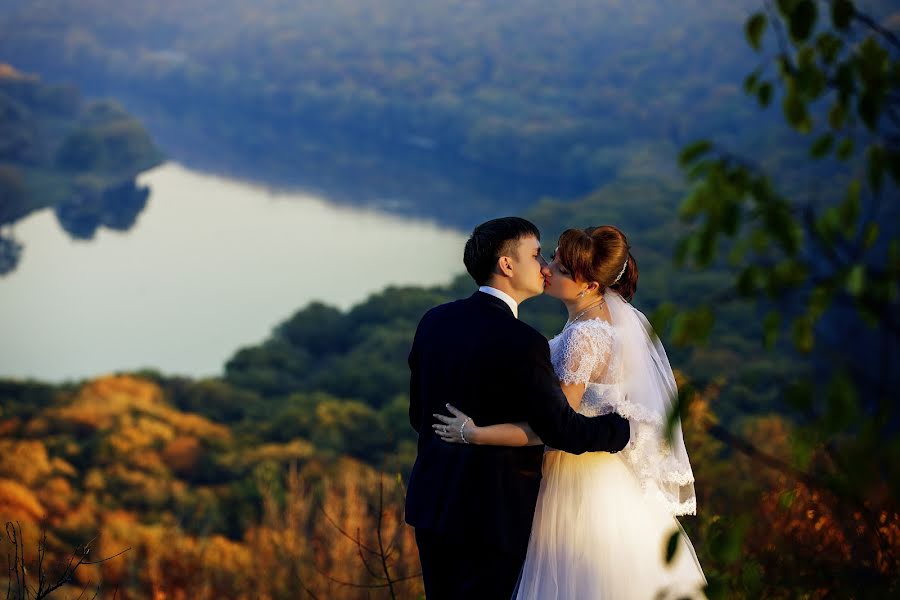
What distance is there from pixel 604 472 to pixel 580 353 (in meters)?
0.37

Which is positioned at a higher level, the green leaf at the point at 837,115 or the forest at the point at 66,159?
the forest at the point at 66,159

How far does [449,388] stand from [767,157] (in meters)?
28.9

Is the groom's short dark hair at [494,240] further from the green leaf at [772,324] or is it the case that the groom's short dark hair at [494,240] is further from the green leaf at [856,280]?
the green leaf at [856,280]

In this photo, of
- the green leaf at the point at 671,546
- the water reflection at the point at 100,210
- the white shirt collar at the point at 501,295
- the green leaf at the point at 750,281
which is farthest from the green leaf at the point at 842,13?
the water reflection at the point at 100,210

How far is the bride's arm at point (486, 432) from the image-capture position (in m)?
2.66

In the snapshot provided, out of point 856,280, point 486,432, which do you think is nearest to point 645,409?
point 486,432

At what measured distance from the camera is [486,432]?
2.66 metres

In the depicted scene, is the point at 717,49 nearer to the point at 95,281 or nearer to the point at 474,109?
the point at 474,109

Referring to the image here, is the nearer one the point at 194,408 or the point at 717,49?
the point at 194,408

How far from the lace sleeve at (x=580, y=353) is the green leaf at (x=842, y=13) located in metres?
1.63

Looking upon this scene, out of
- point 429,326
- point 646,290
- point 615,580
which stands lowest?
point 615,580

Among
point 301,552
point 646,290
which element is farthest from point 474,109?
point 301,552

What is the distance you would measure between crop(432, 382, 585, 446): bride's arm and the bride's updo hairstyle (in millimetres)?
483

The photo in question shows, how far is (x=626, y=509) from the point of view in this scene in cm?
294
